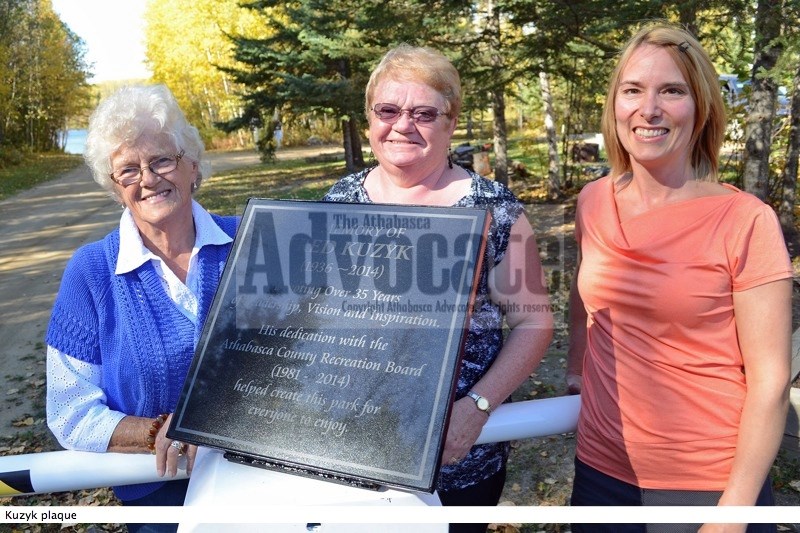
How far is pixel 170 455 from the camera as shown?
65.5 inches

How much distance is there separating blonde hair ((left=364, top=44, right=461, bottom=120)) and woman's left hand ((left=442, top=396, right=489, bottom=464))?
3.12ft

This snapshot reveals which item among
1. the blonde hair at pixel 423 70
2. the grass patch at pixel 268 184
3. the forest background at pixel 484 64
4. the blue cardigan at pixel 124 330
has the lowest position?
the grass patch at pixel 268 184

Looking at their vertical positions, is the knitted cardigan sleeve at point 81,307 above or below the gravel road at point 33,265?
above

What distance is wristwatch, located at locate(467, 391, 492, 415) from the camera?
1751 mm

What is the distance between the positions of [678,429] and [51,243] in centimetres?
1254

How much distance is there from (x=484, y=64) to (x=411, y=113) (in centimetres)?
925

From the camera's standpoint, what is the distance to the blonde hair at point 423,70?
195 centimetres

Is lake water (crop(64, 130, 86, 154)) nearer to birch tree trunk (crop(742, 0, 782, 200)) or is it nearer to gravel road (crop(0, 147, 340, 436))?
gravel road (crop(0, 147, 340, 436))

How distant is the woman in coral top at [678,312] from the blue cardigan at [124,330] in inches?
52.1

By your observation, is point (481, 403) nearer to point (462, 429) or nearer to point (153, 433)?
point (462, 429)

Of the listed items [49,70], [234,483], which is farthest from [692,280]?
[49,70]

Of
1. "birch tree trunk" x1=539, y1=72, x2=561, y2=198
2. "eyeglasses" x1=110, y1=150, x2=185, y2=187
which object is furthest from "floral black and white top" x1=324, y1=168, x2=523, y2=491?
"birch tree trunk" x1=539, y1=72, x2=561, y2=198

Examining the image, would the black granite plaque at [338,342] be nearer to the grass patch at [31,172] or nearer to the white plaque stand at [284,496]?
the white plaque stand at [284,496]

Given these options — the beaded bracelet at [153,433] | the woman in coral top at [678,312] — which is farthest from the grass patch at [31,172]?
the woman in coral top at [678,312]
